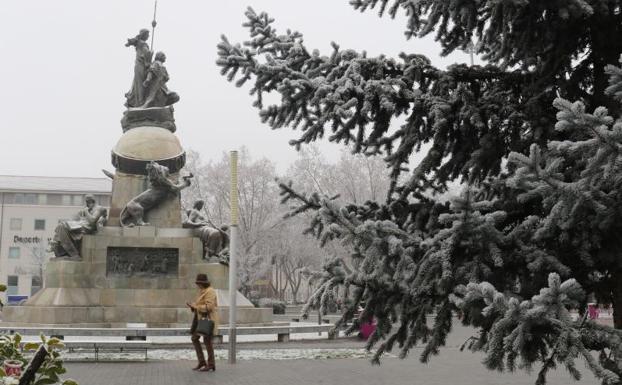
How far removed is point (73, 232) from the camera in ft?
59.9

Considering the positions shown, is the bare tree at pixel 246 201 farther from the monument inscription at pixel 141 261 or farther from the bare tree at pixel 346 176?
the monument inscription at pixel 141 261

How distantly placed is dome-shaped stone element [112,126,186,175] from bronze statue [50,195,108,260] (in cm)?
170

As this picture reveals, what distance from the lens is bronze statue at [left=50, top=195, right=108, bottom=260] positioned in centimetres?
1825

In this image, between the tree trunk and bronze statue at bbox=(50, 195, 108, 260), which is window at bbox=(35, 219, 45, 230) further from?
the tree trunk

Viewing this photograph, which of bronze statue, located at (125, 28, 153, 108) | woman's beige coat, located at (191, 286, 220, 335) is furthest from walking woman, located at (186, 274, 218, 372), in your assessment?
bronze statue, located at (125, 28, 153, 108)

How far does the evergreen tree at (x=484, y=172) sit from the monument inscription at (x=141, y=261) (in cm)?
1334

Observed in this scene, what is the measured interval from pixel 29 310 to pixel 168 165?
540 centimetres

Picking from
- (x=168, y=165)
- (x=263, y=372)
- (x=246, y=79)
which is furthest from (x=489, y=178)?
(x=168, y=165)

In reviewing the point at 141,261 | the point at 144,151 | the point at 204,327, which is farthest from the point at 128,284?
the point at 204,327

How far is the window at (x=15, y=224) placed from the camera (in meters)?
87.1

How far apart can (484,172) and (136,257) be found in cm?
1423

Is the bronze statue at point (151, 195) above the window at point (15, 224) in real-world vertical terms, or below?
below

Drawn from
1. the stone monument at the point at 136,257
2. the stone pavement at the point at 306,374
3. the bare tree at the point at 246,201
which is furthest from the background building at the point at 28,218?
the stone pavement at the point at 306,374

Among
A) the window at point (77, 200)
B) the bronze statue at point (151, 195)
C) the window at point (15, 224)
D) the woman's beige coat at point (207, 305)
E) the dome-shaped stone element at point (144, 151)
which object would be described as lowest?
the woman's beige coat at point (207, 305)
